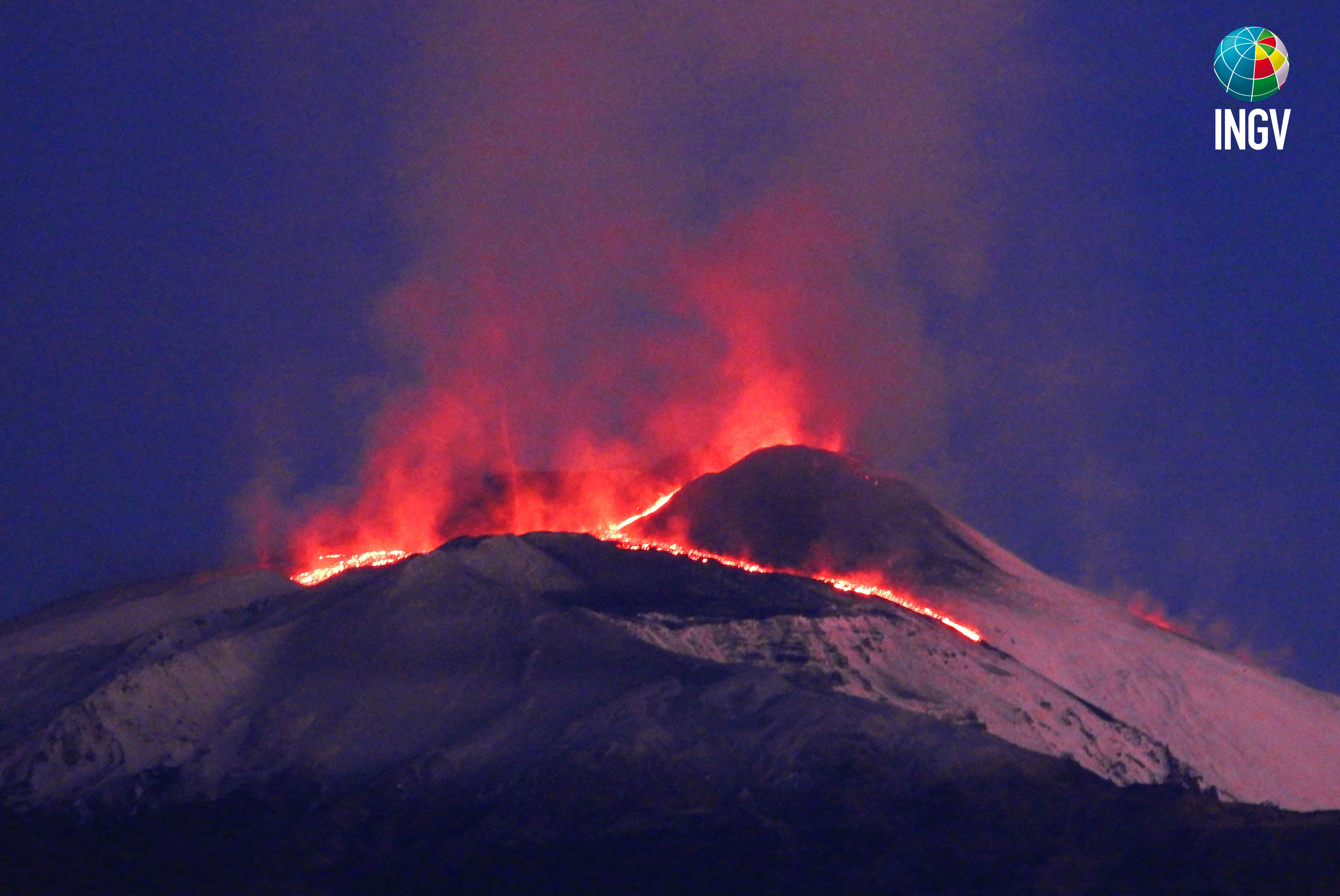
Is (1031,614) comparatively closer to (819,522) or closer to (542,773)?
(819,522)

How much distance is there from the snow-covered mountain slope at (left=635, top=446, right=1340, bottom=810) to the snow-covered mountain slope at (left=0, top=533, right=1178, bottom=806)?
3468 millimetres

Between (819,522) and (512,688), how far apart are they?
60.0ft

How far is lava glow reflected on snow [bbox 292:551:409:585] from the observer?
58094 mm

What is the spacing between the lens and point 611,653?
4397cm

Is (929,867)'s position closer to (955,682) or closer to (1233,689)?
(955,682)

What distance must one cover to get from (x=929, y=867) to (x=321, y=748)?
14.1 m

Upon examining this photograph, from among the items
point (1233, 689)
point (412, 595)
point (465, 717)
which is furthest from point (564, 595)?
point (1233, 689)

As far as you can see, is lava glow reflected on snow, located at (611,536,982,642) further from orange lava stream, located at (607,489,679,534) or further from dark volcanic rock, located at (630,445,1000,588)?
orange lava stream, located at (607,489,679,534)

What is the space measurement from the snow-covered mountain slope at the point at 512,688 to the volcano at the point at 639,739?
0.09 meters

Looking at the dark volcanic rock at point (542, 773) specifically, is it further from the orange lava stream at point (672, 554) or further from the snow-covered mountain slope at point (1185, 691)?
the snow-covered mountain slope at point (1185, 691)

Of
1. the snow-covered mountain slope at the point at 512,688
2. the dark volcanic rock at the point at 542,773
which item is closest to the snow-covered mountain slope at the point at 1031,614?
the snow-covered mountain slope at the point at 512,688

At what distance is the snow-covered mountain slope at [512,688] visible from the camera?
40500 mm

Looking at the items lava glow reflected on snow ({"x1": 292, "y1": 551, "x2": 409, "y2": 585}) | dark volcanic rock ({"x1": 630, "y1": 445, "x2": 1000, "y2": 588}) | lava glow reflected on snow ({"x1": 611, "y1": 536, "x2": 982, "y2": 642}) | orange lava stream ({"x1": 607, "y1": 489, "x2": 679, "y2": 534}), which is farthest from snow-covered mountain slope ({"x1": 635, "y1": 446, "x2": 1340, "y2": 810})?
lava glow reflected on snow ({"x1": 292, "y1": 551, "x2": 409, "y2": 585})

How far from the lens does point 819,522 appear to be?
59.5 m
